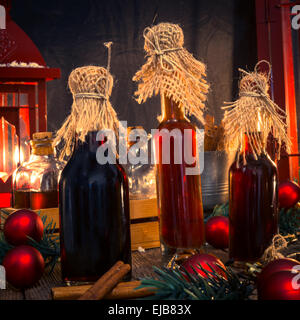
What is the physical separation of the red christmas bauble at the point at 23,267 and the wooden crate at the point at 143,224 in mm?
198

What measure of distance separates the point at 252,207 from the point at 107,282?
231mm

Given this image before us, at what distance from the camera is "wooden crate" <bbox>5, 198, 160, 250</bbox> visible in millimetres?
641

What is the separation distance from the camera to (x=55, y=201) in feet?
2.16

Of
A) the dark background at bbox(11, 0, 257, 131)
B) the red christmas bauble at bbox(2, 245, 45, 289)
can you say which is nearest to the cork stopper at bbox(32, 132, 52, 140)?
the red christmas bauble at bbox(2, 245, 45, 289)

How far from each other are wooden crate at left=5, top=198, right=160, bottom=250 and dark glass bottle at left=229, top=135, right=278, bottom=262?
0.17 meters

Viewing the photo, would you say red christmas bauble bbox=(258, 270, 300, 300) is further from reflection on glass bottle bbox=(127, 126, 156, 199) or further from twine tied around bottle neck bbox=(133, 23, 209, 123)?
reflection on glass bottle bbox=(127, 126, 156, 199)

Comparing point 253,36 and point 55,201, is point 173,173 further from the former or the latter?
point 253,36

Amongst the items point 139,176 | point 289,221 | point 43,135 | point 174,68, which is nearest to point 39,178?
point 43,135

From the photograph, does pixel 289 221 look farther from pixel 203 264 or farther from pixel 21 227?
pixel 21 227

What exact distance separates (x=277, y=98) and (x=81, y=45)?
4.08ft

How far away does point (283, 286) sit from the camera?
33 centimetres

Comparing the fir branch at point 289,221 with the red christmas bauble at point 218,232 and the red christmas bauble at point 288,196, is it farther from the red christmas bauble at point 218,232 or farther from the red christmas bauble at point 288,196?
the red christmas bauble at point 218,232

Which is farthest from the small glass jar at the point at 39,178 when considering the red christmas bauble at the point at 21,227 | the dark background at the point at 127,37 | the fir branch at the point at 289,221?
the dark background at the point at 127,37

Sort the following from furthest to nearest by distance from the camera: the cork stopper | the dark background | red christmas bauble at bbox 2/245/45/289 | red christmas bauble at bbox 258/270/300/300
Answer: the dark background < the cork stopper < red christmas bauble at bbox 2/245/45/289 < red christmas bauble at bbox 258/270/300/300
